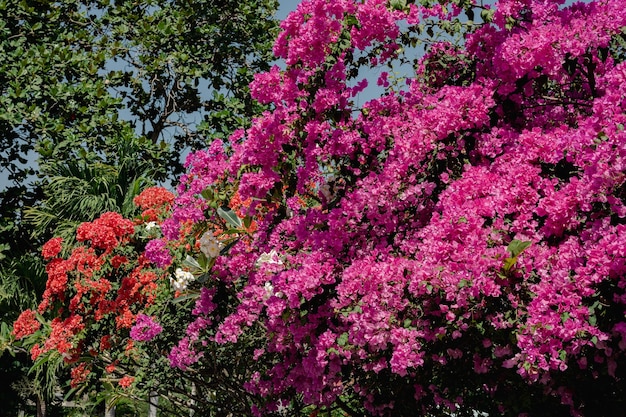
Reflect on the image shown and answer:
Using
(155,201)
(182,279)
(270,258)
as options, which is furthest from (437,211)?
(155,201)

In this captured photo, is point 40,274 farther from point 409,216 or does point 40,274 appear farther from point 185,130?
point 409,216

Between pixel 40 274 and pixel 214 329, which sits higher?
pixel 40 274

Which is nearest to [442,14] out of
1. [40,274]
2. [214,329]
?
[214,329]

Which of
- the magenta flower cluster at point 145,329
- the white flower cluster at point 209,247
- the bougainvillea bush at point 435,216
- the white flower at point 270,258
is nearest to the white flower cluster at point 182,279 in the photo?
the magenta flower cluster at point 145,329

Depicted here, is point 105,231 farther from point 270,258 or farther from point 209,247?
point 270,258

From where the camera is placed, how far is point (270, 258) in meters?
5.39

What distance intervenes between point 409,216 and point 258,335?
2478 millimetres

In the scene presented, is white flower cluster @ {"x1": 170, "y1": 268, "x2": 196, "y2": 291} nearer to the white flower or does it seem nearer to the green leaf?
the white flower

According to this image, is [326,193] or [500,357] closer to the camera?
[500,357]

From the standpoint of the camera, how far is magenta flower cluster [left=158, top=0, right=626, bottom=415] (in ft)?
12.0

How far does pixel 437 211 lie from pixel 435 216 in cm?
55

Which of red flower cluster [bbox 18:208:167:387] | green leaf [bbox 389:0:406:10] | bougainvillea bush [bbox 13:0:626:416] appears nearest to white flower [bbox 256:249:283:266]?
bougainvillea bush [bbox 13:0:626:416]

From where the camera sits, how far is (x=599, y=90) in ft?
15.6

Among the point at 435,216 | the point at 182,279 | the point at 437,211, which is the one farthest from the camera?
the point at 182,279
